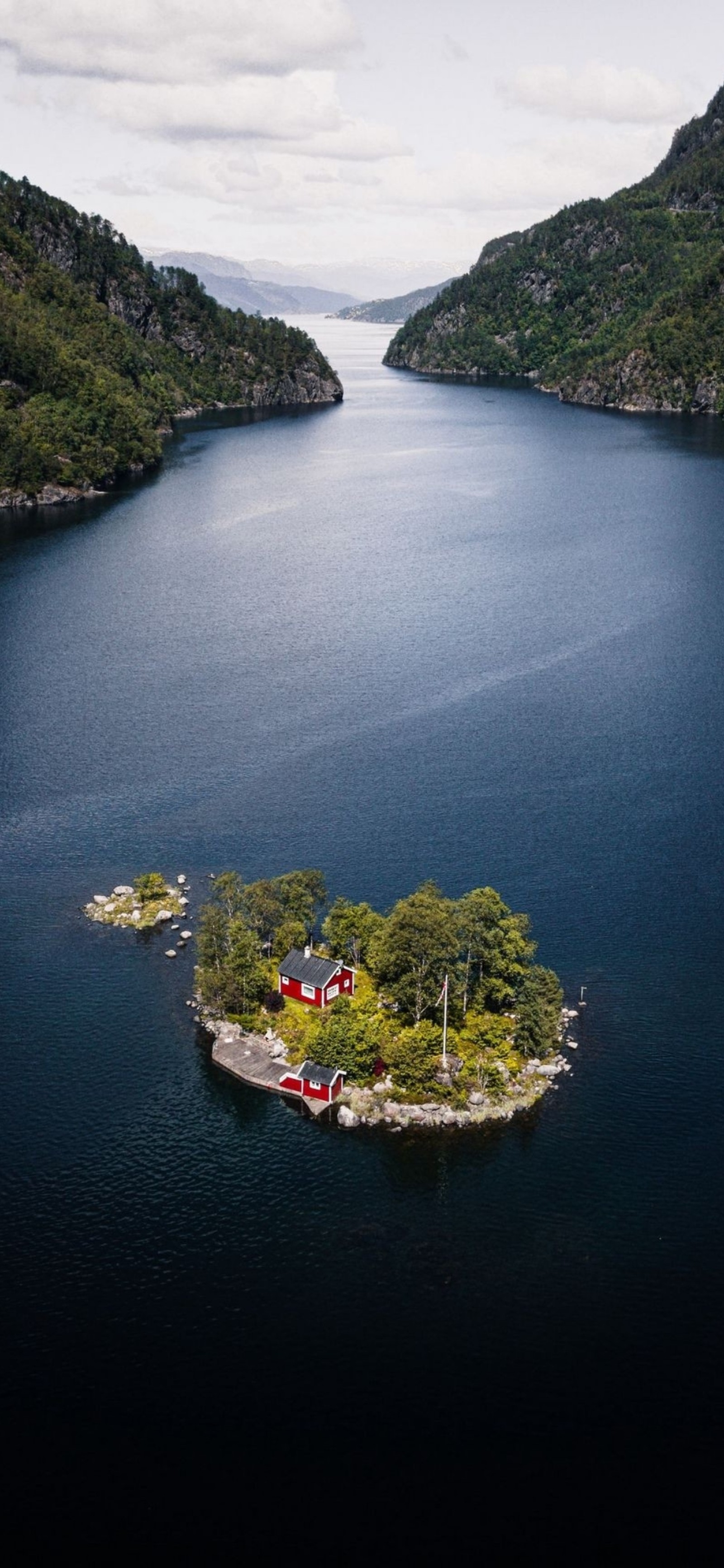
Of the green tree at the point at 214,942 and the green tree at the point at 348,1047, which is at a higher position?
the green tree at the point at 214,942

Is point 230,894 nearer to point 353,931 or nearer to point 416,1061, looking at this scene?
point 353,931

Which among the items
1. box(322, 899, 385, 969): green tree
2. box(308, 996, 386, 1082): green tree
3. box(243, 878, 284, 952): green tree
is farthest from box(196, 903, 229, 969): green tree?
box(308, 996, 386, 1082): green tree

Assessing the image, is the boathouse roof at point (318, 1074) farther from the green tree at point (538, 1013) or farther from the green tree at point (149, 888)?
the green tree at point (149, 888)

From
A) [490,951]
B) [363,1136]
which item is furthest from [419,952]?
[363,1136]

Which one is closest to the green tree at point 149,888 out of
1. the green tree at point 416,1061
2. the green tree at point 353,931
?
the green tree at point 353,931

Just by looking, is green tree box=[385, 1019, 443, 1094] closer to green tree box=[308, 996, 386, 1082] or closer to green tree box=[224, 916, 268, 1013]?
green tree box=[308, 996, 386, 1082]

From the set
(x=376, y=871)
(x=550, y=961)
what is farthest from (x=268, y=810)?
(x=550, y=961)

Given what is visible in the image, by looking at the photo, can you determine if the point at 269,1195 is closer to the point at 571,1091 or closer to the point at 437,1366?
the point at 437,1366
